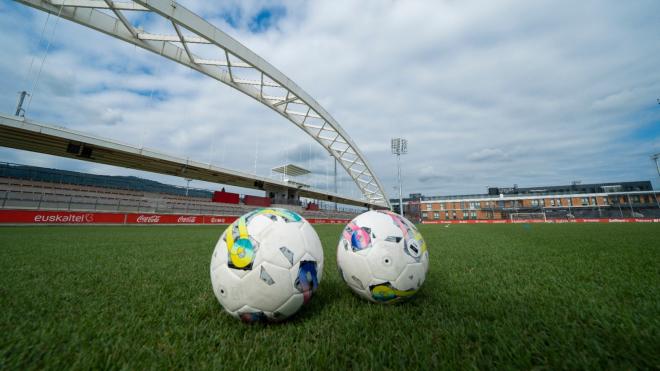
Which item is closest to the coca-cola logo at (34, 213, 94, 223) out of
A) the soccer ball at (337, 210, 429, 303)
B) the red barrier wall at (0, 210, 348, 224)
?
the red barrier wall at (0, 210, 348, 224)

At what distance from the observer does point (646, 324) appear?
65.0 inches

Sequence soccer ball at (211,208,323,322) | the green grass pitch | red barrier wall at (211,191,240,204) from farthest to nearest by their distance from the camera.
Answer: red barrier wall at (211,191,240,204)
soccer ball at (211,208,323,322)
the green grass pitch

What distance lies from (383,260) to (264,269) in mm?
1061

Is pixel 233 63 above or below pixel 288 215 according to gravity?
above

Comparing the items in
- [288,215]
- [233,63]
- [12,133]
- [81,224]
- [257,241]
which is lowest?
[81,224]

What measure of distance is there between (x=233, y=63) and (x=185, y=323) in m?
21.3

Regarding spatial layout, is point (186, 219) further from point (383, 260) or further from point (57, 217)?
point (383, 260)

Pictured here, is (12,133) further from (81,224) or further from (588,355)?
(588,355)

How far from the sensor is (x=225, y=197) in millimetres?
32656

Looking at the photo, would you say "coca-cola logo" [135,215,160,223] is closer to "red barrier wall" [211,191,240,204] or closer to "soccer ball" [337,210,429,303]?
"red barrier wall" [211,191,240,204]

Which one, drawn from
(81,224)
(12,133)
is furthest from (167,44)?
(81,224)

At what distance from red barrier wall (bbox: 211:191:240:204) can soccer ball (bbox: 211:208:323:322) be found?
33.0 m

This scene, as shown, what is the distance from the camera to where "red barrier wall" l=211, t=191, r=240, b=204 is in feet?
105

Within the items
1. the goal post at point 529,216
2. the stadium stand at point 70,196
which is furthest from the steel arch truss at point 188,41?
the goal post at point 529,216
